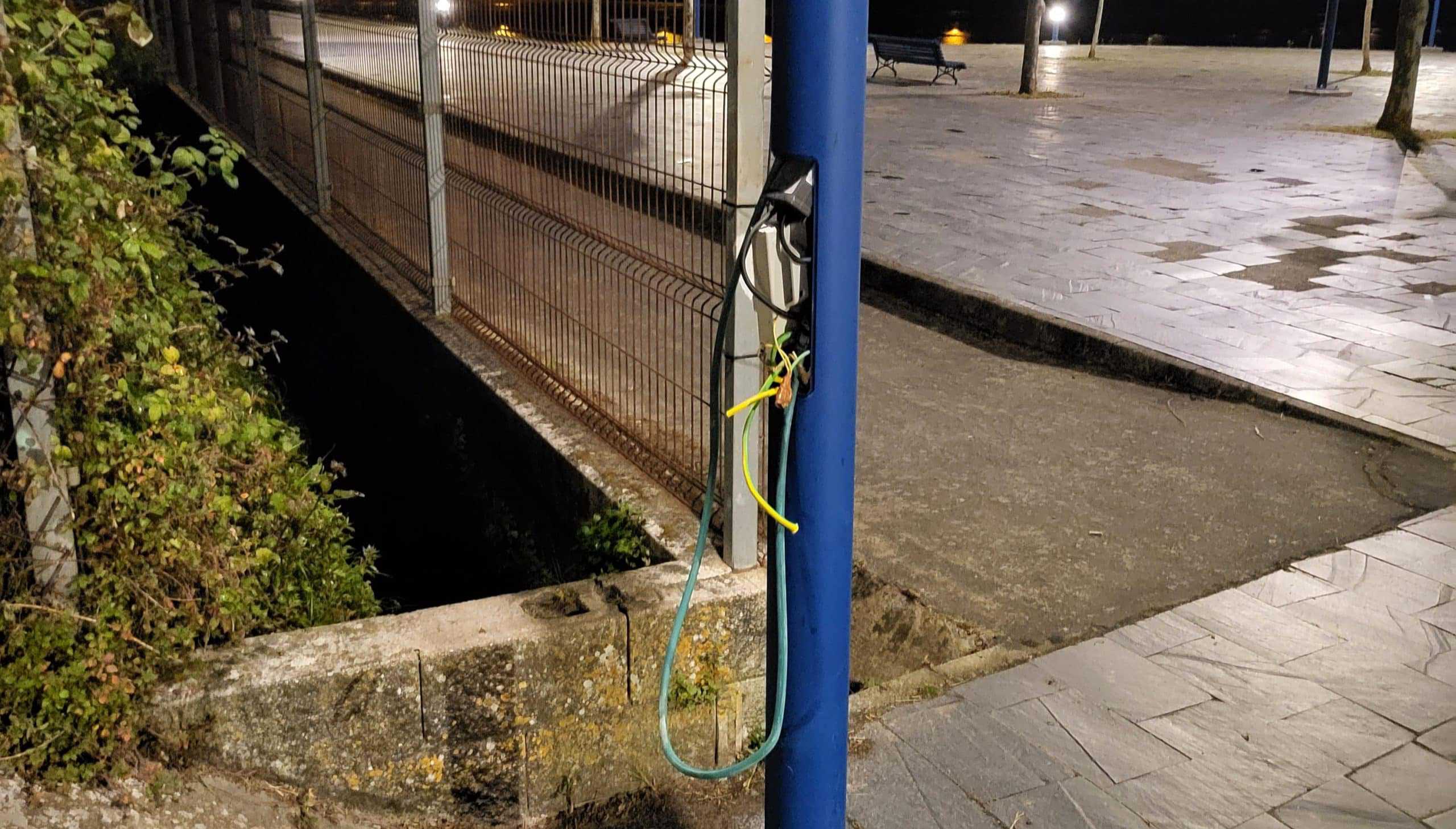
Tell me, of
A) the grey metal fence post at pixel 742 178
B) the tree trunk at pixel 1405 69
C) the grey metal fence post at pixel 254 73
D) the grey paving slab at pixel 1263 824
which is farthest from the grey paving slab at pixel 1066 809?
the tree trunk at pixel 1405 69

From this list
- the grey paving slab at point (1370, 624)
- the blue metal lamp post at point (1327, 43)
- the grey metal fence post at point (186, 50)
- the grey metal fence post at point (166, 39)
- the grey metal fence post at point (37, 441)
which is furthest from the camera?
the blue metal lamp post at point (1327, 43)

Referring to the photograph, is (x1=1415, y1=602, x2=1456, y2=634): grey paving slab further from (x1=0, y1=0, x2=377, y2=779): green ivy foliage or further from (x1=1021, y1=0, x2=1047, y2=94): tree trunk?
(x1=1021, y1=0, x2=1047, y2=94): tree trunk

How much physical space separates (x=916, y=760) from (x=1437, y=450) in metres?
3.37

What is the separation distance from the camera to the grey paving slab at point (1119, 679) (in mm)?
3631

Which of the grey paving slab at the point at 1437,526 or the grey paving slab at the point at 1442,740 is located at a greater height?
the grey paving slab at the point at 1437,526

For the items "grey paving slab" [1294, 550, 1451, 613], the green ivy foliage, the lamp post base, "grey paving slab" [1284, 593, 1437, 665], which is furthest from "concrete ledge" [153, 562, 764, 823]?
the lamp post base

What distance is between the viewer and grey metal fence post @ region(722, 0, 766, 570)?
3.10 metres

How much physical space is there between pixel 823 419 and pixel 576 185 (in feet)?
8.30

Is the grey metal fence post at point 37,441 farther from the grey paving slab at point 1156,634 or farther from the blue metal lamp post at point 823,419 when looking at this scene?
the grey paving slab at point 1156,634

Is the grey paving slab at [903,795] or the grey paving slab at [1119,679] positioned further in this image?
the grey paving slab at [1119,679]

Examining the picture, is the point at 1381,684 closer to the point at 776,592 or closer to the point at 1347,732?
the point at 1347,732

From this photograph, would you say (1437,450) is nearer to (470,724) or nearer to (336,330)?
(470,724)

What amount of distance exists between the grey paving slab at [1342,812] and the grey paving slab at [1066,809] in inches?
15.2

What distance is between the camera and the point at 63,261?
2.95 m
